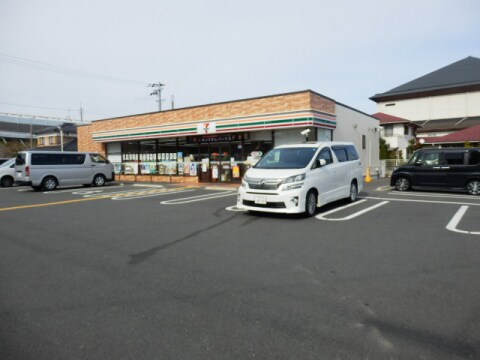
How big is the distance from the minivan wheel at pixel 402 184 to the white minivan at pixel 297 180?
4658 millimetres

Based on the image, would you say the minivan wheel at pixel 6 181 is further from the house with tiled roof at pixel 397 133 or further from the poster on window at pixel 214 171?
the house with tiled roof at pixel 397 133

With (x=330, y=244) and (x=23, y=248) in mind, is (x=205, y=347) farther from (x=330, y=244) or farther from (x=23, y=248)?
(x=23, y=248)

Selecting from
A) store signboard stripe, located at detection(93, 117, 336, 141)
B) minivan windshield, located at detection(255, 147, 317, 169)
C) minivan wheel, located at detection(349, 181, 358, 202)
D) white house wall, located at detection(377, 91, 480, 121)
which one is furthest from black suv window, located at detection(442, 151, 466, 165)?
white house wall, located at detection(377, 91, 480, 121)

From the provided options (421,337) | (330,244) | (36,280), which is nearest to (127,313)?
(36,280)

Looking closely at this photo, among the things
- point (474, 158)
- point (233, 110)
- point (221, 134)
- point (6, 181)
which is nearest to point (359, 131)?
point (233, 110)

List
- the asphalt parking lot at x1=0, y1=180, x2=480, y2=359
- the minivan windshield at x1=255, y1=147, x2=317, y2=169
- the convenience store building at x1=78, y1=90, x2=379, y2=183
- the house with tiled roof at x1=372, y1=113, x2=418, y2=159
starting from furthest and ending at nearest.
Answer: the house with tiled roof at x1=372, y1=113, x2=418, y2=159
the convenience store building at x1=78, y1=90, x2=379, y2=183
the minivan windshield at x1=255, y1=147, x2=317, y2=169
the asphalt parking lot at x1=0, y1=180, x2=480, y2=359

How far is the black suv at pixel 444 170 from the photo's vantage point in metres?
11.6

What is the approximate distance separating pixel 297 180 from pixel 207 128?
11.6m

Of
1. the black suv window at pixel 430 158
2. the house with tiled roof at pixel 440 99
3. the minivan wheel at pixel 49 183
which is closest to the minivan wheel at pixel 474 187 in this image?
the black suv window at pixel 430 158

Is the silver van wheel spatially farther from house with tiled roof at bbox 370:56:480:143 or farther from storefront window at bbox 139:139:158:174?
house with tiled roof at bbox 370:56:480:143

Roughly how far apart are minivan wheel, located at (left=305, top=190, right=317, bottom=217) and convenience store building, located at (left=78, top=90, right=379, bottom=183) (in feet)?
25.4

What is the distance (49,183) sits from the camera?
50.1 ft

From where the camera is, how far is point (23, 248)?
5.48m

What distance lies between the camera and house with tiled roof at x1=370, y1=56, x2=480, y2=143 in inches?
1709
